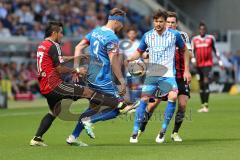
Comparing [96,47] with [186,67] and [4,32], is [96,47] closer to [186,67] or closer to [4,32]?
[186,67]

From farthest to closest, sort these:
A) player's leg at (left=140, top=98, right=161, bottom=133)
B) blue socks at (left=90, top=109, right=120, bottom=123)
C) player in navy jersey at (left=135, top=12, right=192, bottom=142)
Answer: player's leg at (left=140, top=98, right=161, bottom=133), player in navy jersey at (left=135, top=12, right=192, bottom=142), blue socks at (left=90, top=109, right=120, bottom=123)

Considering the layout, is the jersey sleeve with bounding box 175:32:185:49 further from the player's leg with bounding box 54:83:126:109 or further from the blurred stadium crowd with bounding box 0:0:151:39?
the blurred stadium crowd with bounding box 0:0:151:39

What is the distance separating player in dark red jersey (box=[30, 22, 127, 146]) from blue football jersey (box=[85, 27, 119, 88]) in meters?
0.23

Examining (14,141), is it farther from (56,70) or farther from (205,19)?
(205,19)

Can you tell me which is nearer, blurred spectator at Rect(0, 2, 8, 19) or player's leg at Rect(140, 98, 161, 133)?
player's leg at Rect(140, 98, 161, 133)

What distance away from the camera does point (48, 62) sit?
1291cm

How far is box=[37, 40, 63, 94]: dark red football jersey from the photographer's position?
42.2ft

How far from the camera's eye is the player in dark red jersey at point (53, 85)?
1289cm

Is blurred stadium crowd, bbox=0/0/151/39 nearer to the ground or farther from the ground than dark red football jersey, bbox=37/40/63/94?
nearer to the ground

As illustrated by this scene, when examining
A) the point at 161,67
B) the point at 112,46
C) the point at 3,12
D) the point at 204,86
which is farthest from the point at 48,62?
the point at 3,12

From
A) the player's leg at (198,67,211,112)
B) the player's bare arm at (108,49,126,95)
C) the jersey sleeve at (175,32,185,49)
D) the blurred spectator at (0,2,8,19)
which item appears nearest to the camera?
the player's bare arm at (108,49,126,95)

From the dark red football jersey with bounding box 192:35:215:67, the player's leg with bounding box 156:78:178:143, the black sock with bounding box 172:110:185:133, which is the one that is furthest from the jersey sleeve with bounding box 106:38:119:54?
the dark red football jersey with bounding box 192:35:215:67

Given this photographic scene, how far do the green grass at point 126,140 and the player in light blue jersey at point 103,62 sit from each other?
1.48ft

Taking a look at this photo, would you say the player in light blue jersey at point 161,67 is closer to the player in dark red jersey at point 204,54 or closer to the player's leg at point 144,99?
the player's leg at point 144,99
